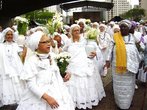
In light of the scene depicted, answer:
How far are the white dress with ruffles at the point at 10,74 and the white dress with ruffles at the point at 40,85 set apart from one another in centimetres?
397

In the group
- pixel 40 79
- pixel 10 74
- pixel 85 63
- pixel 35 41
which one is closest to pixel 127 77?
pixel 85 63

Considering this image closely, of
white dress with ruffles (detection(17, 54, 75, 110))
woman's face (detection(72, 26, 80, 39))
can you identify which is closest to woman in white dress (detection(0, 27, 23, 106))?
woman's face (detection(72, 26, 80, 39))

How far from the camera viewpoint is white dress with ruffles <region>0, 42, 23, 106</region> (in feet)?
29.9

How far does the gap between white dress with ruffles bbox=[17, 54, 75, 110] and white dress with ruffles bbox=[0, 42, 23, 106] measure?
156 inches

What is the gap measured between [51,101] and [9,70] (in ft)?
14.8

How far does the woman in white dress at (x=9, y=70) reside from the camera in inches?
359

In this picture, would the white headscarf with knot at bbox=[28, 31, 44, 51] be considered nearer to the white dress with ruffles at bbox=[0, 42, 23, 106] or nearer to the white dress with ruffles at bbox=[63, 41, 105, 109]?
the white dress with ruffles at bbox=[63, 41, 105, 109]

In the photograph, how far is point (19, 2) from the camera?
22859mm

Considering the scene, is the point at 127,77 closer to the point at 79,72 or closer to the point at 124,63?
the point at 124,63

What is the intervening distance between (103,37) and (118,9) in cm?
17695

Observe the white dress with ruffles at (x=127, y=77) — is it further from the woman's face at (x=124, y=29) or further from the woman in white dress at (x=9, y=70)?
Answer: the woman in white dress at (x=9, y=70)

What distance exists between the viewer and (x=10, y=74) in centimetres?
922

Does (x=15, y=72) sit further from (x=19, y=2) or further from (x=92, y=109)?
(x=19, y=2)

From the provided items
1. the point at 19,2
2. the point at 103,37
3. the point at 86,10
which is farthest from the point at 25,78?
the point at 86,10
